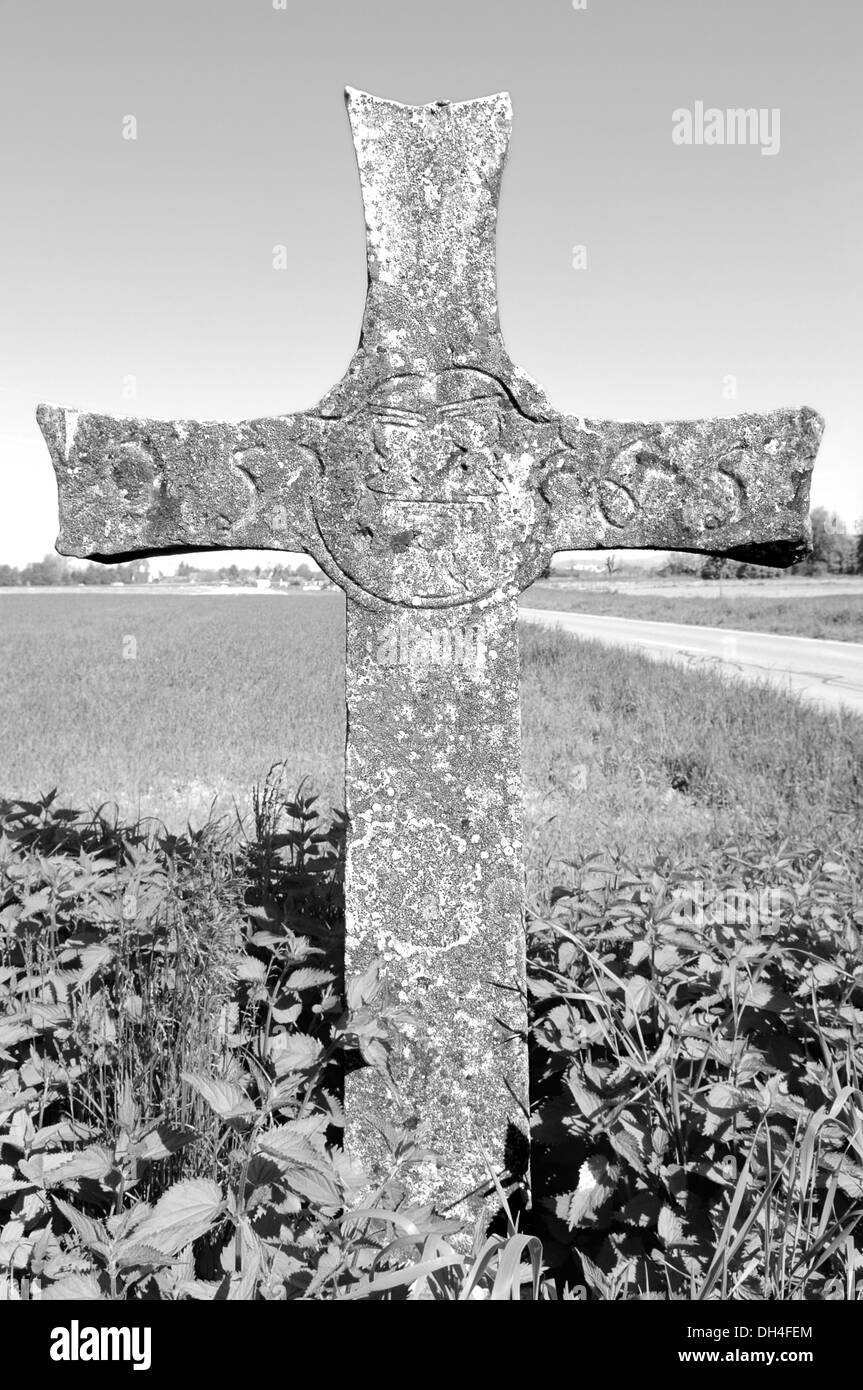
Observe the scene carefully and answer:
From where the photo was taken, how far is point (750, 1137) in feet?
5.62

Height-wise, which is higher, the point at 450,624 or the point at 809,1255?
the point at 450,624

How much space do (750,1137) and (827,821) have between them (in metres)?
3.50

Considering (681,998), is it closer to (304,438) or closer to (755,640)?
(304,438)

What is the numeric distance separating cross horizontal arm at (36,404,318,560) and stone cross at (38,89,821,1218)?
0.01 m

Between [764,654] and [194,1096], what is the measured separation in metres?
16.9

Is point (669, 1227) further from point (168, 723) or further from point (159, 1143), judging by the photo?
point (168, 723)

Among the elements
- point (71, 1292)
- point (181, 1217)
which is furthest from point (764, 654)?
point (71, 1292)

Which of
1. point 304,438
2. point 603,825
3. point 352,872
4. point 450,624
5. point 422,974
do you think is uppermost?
point 304,438

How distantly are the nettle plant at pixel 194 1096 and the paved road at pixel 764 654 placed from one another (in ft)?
24.8

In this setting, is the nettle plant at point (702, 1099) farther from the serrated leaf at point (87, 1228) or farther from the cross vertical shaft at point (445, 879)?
the serrated leaf at point (87, 1228)

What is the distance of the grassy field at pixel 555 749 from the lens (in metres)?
5.13

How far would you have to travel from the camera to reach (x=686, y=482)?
7.31ft

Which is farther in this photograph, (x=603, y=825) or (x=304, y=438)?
(x=603, y=825)

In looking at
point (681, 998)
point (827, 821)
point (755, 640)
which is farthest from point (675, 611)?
point (681, 998)
